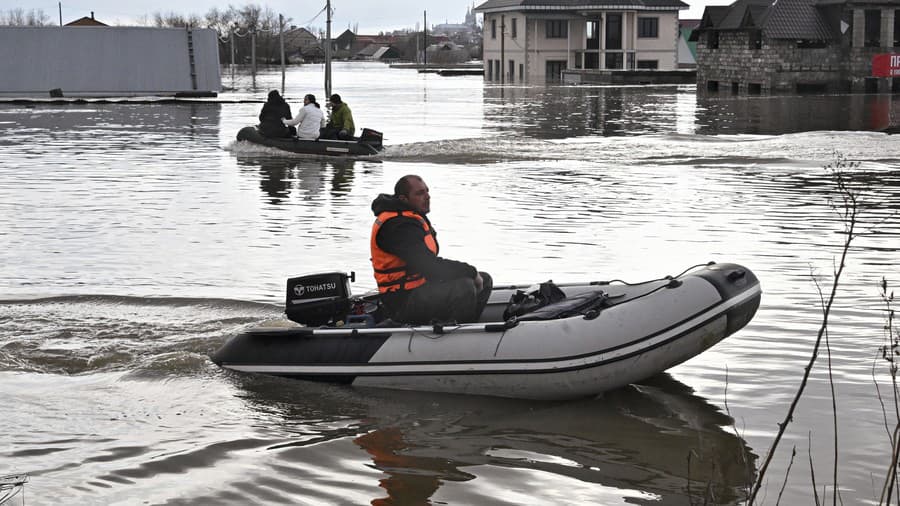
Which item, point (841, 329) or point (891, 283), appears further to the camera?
point (891, 283)

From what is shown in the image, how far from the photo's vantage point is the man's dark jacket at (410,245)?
7.85m

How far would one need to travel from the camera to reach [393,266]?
8.02m

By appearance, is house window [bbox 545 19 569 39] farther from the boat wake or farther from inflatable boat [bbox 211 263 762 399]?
inflatable boat [bbox 211 263 762 399]

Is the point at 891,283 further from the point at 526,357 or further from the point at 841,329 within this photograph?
the point at 526,357

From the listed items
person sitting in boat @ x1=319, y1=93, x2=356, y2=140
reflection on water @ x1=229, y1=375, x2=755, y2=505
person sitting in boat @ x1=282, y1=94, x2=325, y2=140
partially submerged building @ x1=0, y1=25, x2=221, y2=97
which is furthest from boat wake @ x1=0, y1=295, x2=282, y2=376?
partially submerged building @ x1=0, y1=25, x2=221, y2=97

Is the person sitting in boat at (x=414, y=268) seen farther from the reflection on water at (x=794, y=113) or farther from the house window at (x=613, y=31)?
the house window at (x=613, y=31)

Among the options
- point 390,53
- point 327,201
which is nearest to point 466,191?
point 327,201

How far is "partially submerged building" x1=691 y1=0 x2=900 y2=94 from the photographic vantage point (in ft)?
198

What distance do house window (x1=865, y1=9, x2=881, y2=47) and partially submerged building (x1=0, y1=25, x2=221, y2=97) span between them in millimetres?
33092

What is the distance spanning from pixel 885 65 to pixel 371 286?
54419 millimetres

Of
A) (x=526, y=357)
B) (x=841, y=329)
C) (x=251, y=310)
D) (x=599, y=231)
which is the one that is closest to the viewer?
(x=526, y=357)

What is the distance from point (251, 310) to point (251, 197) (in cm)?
863

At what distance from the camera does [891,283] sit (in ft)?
36.5


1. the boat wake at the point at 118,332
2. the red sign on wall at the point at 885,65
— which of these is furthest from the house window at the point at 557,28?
the boat wake at the point at 118,332
